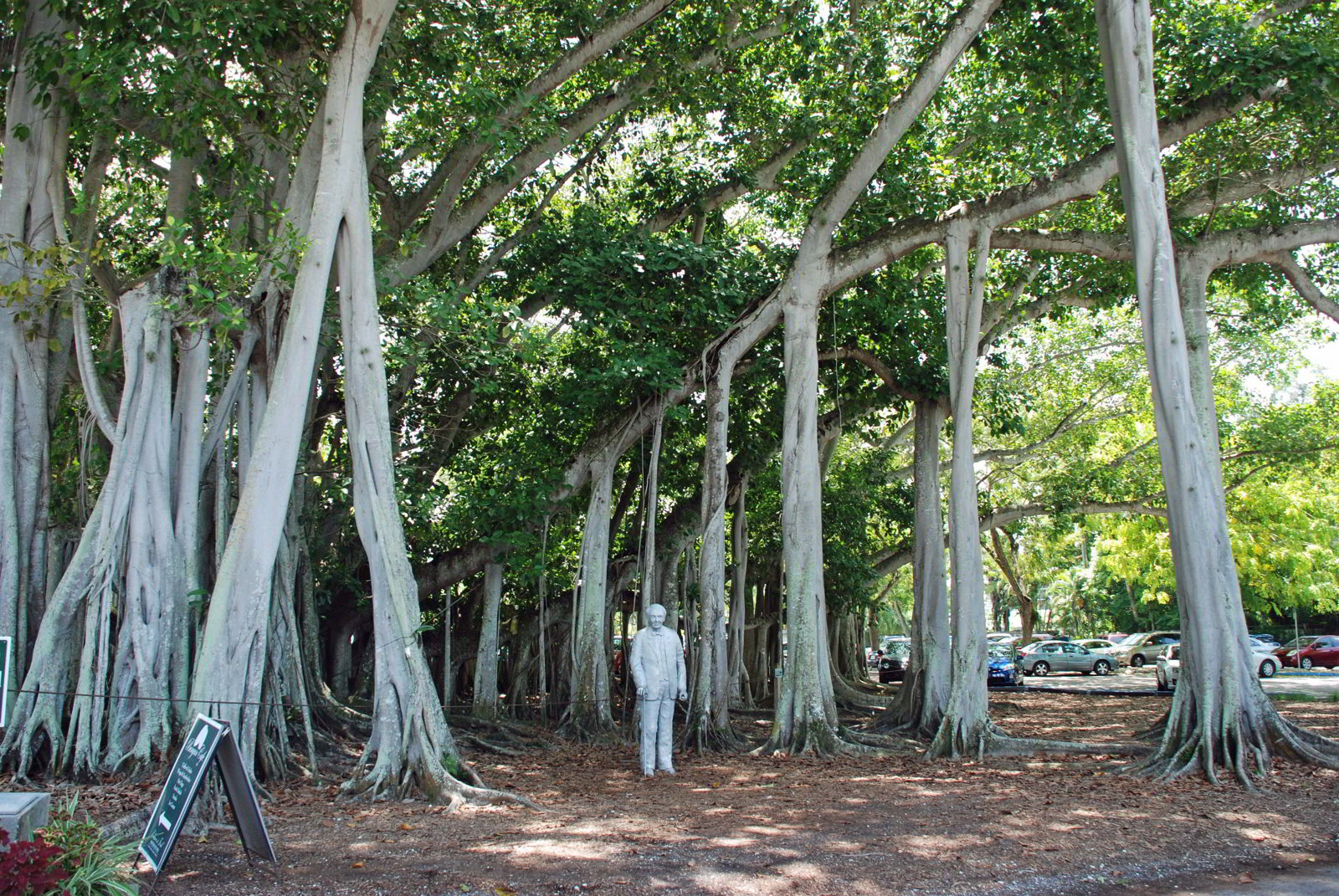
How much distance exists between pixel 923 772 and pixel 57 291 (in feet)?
26.4

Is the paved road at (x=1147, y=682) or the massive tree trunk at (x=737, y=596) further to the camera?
the paved road at (x=1147, y=682)

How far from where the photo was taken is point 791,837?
5.76 meters

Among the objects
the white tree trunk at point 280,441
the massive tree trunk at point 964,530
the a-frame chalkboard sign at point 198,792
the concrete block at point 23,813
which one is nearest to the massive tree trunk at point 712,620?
the massive tree trunk at point 964,530

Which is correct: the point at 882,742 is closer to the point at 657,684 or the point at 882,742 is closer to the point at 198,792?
the point at 657,684

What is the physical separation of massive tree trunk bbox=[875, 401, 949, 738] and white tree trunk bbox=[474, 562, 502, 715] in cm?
428

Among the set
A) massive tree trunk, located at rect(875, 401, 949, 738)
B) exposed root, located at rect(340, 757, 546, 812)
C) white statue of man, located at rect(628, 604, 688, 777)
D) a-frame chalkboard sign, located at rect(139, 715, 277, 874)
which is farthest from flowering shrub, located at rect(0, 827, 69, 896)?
massive tree trunk, located at rect(875, 401, 949, 738)

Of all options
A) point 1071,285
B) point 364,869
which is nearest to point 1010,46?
point 1071,285

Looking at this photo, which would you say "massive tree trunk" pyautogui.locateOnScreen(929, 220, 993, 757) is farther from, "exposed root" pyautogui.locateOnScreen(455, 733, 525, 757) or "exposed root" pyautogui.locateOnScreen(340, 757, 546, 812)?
"exposed root" pyautogui.locateOnScreen(340, 757, 546, 812)

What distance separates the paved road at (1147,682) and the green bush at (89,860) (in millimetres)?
16677

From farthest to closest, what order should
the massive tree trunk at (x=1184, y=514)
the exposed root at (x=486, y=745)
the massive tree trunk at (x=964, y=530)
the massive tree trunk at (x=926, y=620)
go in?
the massive tree trunk at (x=926, y=620) < the exposed root at (x=486, y=745) < the massive tree trunk at (x=964, y=530) < the massive tree trunk at (x=1184, y=514)

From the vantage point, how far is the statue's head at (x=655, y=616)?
8562 mm

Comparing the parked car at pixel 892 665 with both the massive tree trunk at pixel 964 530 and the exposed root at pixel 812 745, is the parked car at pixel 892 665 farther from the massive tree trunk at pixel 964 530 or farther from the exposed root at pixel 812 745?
the exposed root at pixel 812 745

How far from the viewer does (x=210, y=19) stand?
7.73 m

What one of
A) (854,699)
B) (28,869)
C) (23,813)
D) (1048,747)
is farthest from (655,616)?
(854,699)
